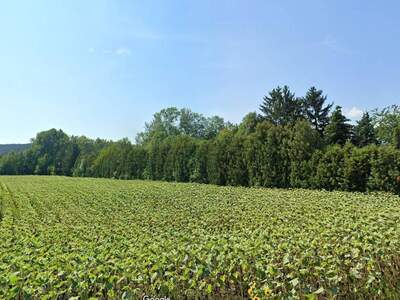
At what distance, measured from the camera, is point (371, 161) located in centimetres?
1881

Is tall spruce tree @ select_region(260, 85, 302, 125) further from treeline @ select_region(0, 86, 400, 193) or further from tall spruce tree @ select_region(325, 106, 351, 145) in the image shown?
tall spruce tree @ select_region(325, 106, 351, 145)

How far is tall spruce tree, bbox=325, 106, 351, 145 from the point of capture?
3509cm

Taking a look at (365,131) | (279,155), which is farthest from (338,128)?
(279,155)

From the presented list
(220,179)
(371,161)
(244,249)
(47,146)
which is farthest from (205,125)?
(244,249)

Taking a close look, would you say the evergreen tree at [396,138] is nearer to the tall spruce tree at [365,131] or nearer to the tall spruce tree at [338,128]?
the tall spruce tree at [338,128]

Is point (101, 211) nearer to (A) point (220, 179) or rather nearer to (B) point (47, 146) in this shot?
(A) point (220, 179)

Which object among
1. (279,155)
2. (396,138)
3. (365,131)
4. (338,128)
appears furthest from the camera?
(365,131)

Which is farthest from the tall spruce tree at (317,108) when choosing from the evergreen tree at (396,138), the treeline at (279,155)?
the evergreen tree at (396,138)

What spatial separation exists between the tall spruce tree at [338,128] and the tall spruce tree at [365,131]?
115 inches

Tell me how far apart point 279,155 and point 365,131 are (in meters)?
18.0

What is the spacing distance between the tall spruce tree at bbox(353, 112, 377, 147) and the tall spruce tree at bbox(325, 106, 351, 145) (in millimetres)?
2923

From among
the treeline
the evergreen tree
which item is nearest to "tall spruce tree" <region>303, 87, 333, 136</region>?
the treeline

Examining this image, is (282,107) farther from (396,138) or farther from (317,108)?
(396,138)

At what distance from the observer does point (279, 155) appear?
24.6 metres
